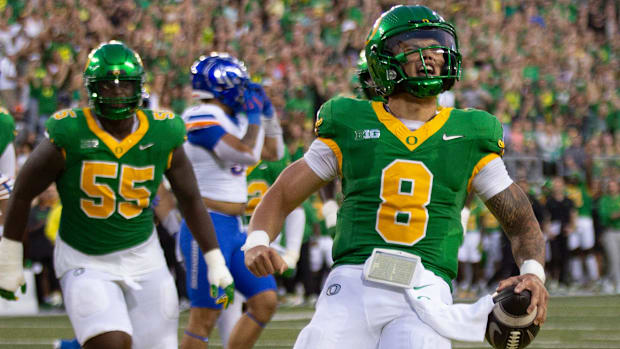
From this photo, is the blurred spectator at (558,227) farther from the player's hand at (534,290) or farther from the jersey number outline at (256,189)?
the player's hand at (534,290)

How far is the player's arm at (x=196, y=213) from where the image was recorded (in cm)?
486

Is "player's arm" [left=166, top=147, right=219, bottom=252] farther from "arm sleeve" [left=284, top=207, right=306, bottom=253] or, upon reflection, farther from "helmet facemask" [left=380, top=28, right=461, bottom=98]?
"arm sleeve" [left=284, top=207, right=306, bottom=253]

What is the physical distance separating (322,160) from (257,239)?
343 millimetres

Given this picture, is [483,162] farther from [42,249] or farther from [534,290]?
[42,249]

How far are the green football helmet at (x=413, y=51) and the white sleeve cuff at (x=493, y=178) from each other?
0.30 metres

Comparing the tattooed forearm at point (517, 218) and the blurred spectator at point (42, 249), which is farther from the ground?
the tattooed forearm at point (517, 218)

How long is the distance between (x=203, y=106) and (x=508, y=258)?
8.31 m

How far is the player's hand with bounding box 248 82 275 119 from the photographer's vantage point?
648cm

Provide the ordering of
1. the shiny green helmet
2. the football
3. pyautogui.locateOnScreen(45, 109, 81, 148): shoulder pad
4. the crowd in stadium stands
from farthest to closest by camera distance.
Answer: the crowd in stadium stands < the shiny green helmet < pyautogui.locateOnScreen(45, 109, 81, 148): shoulder pad < the football

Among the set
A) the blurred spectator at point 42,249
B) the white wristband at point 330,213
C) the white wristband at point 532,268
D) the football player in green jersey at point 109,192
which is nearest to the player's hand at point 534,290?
the white wristband at point 532,268

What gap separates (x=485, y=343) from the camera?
340 inches

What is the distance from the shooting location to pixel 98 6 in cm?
1395

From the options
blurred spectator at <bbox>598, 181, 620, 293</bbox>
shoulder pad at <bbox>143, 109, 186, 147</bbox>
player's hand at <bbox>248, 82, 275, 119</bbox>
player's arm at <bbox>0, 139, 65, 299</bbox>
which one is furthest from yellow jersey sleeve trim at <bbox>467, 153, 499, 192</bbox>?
blurred spectator at <bbox>598, 181, 620, 293</bbox>

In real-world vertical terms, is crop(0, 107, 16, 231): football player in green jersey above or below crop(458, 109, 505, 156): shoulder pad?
below
